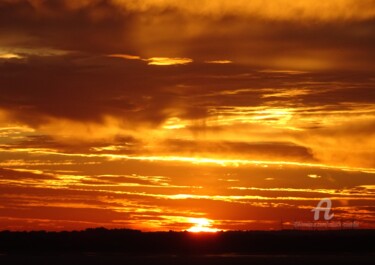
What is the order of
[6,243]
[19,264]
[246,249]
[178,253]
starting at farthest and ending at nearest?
[6,243] → [246,249] → [178,253] → [19,264]

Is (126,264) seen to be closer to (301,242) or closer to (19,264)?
(19,264)

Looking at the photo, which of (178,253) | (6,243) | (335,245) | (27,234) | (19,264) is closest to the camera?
(19,264)

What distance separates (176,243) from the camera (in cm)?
11025

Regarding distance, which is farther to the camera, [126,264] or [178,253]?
[178,253]

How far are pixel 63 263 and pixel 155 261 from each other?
27.7 feet

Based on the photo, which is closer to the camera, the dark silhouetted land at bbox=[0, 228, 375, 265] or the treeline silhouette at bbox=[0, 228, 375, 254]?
the dark silhouetted land at bbox=[0, 228, 375, 265]

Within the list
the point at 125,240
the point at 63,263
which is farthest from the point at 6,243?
the point at 63,263

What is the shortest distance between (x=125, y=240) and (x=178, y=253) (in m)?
29.2

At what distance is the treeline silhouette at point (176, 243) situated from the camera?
324 ft

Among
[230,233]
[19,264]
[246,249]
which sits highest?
[230,233]

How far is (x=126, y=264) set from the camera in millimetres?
72562

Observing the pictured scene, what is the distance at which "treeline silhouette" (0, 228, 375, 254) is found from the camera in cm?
9869

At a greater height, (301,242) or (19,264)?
(301,242)

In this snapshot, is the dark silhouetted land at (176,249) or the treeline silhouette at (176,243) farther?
the treeline silhouette at (176,243)
